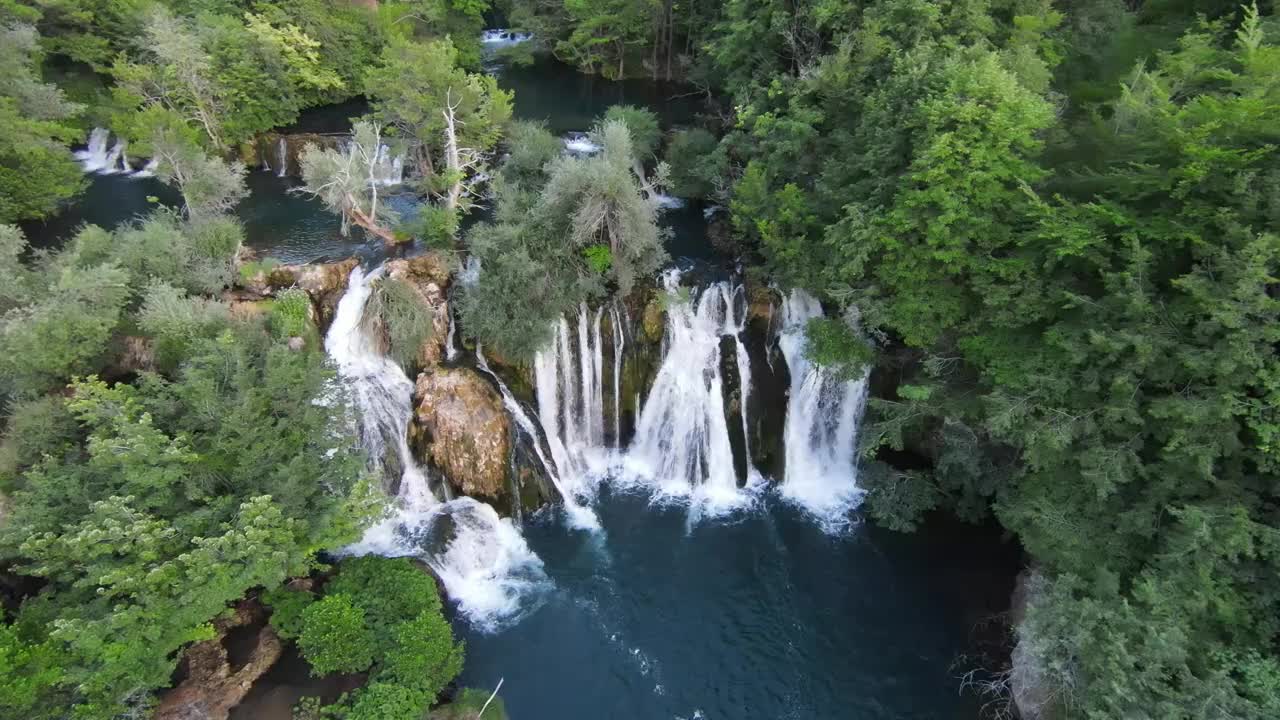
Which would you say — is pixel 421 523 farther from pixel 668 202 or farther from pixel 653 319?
pixel 668 202

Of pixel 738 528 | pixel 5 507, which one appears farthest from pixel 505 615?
pixel 5 507

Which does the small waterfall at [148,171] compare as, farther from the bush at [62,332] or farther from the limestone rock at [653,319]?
the limestone rock at [653,319]

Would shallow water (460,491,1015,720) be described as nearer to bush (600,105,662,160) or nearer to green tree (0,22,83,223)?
bush (600,105,662,160)

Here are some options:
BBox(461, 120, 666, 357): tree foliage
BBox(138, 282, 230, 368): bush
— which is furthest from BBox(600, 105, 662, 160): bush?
BBox(138, 282, 230, 368): bush

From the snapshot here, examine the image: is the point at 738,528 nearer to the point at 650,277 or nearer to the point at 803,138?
the point at 650,277

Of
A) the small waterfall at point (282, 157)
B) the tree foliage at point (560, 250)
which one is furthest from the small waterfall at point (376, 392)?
the small waterfall at point (282, 157)
